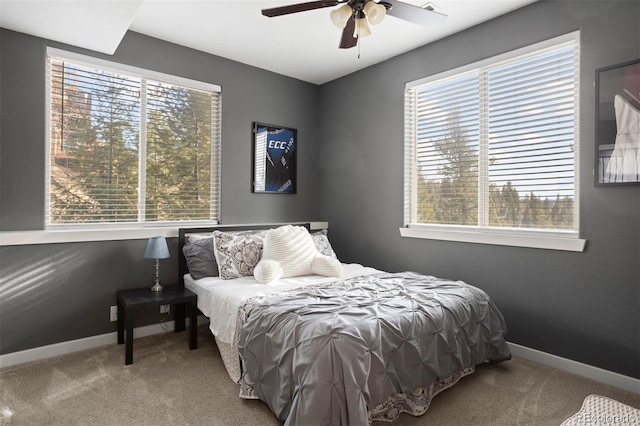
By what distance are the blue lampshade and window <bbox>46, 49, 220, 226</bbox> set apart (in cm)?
42

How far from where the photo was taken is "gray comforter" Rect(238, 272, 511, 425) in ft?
5.75

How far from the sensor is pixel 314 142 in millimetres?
4883

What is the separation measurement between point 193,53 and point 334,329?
321cm

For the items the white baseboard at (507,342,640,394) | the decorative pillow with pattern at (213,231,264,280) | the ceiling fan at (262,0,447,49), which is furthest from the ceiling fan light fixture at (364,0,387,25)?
the white baseboard at (507,342,640,394)

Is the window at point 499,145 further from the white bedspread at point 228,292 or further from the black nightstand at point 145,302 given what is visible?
the black nightstand at point 145,302

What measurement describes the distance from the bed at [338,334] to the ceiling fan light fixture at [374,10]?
170cm

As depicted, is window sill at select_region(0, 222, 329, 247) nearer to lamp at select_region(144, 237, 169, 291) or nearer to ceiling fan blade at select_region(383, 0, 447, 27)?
lamp at select_region(144, 237, 169, 291)

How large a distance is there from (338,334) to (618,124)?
236cm

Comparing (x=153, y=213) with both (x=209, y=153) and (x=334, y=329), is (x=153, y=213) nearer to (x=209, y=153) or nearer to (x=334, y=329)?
(x=209, y=153)

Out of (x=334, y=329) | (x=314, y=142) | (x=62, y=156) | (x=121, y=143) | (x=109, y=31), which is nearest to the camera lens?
(x=334, y=329)

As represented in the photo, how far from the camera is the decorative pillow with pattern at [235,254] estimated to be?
332 cm

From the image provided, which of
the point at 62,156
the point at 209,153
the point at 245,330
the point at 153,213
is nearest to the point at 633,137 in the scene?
the point at 245,330

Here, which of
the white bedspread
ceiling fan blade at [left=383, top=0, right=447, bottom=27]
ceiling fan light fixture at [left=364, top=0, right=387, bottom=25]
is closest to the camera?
ceiling fan light fixture at [left=364, top=0, right=387, bottom=25]

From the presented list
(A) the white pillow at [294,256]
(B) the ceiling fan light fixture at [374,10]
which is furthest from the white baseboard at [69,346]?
(B) the ceiling fan light fixture at [374,10]
